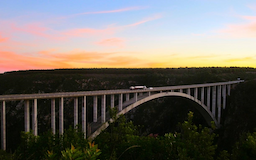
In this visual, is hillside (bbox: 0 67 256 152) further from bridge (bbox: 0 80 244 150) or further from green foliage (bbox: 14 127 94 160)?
green foliage (bbox: 14 127 94 160)

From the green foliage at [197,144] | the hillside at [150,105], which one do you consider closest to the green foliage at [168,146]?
the green foliage at [197,144]

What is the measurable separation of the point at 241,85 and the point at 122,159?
54.1 meters

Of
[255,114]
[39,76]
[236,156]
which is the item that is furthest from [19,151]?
[39,76]

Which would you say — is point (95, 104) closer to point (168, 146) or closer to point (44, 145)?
point (44, 145)

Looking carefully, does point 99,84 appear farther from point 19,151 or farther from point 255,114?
point 19,151

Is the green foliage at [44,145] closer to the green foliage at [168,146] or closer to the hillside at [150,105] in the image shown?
the green foliage at [168,146]

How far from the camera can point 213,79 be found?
73.2 m

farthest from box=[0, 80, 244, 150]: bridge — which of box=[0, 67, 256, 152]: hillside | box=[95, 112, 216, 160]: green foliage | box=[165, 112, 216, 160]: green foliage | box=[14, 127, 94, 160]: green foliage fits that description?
box=[165, 112, 216, 160]: green foliage

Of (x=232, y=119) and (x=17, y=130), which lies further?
(x=17, y=130)

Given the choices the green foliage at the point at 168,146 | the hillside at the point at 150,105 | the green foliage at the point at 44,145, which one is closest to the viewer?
the green foliage at the point at 168,146

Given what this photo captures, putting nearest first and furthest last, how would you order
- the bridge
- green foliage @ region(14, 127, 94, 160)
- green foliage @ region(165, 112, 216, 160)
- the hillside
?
green foliage @ region(165, 112, 216, 160) → green foliage @ region(14, 127, 94, 160) → the bridge → the hillside

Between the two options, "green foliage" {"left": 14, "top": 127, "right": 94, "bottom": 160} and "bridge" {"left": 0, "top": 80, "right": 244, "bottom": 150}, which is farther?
"bridge" {"left": 0, "top": 80, "right": 244, "bottom": 150}

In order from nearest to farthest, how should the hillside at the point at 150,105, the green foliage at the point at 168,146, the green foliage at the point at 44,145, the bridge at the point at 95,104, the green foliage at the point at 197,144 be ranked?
the green foliage at the point at 197,144 → the green foliage at the point at 168,146 → the green foliage at the point at 44,145 → the bridge at the point at 95,104 → the hillside at the point at 150,105

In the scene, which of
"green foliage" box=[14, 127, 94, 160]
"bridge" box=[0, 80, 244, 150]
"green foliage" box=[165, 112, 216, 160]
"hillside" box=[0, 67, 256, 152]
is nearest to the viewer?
"green foliage" box=[165, 112, 216, 160]
